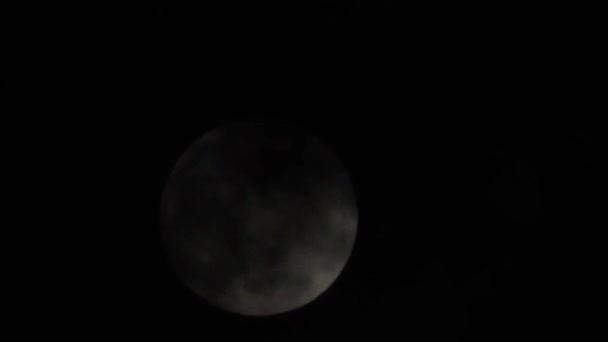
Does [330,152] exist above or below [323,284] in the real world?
above

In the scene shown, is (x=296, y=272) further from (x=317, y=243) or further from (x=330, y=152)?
(x=330, y=152)

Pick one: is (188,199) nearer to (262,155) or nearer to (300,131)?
(262,155)

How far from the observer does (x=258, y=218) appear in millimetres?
5148

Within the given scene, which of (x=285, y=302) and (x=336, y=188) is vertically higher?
(x=336, y=188)

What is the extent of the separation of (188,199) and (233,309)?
1415mm

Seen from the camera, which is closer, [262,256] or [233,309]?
[262,256]

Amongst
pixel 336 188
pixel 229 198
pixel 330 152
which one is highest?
pixel 330 152

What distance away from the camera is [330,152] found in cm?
575

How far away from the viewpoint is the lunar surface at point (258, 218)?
203 inches

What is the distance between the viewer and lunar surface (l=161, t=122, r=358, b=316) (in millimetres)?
5164

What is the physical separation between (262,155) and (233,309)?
1.86 metres

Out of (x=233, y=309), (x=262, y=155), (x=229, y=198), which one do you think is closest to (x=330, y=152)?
(x=262, y=155)

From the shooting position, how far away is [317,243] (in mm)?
5398

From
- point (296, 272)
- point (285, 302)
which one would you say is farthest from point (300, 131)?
point (285, 302)
